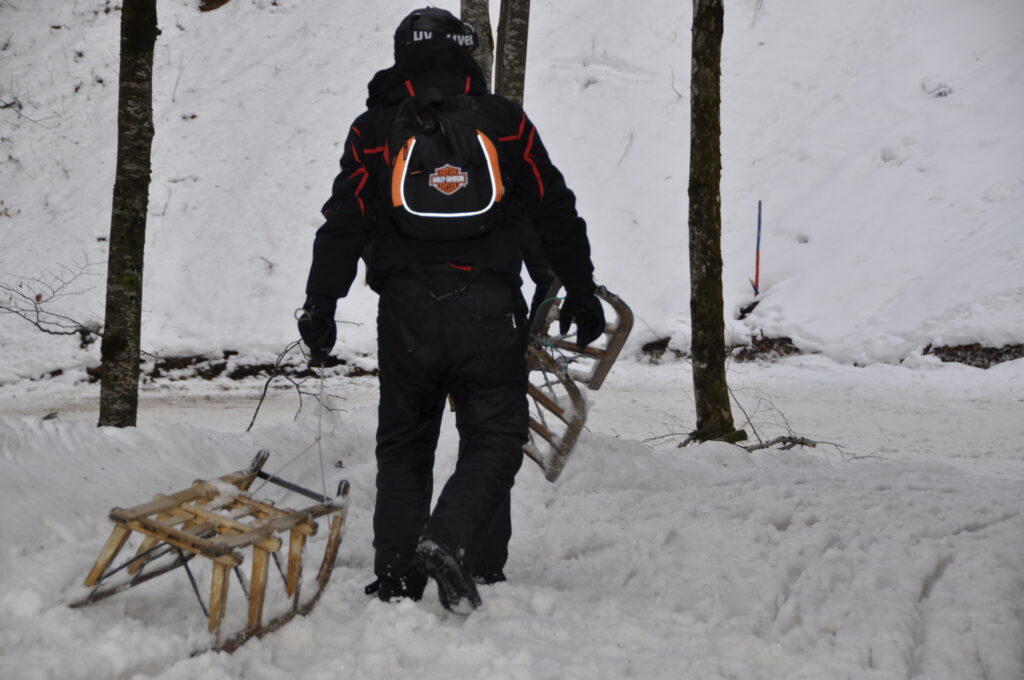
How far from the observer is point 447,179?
10.2 ft

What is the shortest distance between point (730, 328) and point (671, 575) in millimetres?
8820

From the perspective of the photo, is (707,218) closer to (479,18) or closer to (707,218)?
(707,218)

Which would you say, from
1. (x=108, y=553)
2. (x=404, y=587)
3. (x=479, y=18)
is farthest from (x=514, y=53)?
(x=108, y=553)

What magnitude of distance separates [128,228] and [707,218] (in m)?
4.12

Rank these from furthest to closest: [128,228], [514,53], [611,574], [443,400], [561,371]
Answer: [514,53] < [128,228] < [561,371] < [611,574] < [443,400]

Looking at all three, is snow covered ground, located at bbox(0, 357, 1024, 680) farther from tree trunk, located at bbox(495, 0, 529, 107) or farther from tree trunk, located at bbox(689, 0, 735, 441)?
tree trunk, located at bbox(495, 0, 529, 107)

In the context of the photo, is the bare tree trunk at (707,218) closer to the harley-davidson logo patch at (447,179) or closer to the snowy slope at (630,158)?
the harley-davidson logo patch at (447,179)

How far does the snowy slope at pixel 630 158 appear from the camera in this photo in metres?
11.7

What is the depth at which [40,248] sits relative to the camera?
13.1 m

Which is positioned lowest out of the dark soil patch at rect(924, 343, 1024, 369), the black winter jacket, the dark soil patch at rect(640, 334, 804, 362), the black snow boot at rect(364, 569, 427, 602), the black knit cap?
the black snow boot at rect(364, 569, 427, 602)

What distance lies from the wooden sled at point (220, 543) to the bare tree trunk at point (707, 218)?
438 centimetres

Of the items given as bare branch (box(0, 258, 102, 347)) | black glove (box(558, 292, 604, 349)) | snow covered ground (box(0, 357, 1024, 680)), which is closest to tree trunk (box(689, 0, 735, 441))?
snow covered ground (box(0, 357, 1024, 680))

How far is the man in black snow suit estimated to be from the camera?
313cm

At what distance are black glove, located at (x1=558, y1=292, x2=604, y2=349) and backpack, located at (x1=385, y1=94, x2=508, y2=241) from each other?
518mm
